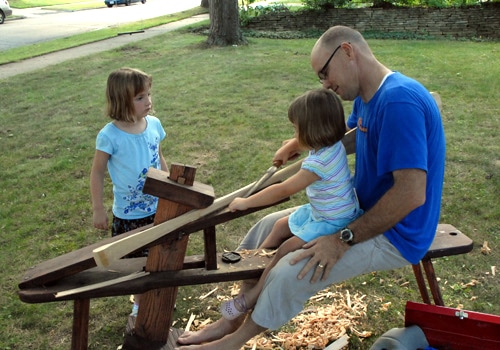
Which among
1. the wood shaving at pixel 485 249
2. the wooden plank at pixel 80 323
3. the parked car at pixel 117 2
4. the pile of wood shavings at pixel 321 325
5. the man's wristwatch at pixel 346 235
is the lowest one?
the pile of wood shavings at pixel 321 325

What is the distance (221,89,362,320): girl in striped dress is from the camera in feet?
Answer: 7.95

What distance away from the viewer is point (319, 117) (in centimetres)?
242

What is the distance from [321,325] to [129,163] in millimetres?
1532

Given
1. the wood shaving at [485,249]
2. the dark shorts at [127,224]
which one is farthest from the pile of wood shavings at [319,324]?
the wood shaving at [485,249]

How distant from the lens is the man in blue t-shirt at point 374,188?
226 cm

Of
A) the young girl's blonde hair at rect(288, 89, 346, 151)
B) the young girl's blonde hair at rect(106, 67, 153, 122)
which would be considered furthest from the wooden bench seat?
the young girl's blonde hair at rect(106, 67, 153, 122)

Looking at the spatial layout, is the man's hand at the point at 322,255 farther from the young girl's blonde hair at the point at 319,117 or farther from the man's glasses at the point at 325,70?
the man's glasses at the point at 325,70

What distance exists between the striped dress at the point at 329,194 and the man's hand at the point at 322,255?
11 cm

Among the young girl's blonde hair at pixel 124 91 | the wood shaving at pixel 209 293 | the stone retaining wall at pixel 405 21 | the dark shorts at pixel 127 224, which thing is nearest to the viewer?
the young girl's blonde hair at pixel 124 91

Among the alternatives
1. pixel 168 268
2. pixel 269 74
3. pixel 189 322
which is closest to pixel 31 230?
pixel 189 322

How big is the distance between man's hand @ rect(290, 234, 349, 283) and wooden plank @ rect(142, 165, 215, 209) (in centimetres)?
51

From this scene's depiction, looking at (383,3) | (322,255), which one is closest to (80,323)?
(322,255)

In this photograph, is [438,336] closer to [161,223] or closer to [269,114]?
[161,223]

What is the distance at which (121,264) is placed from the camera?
2619 millimetres
